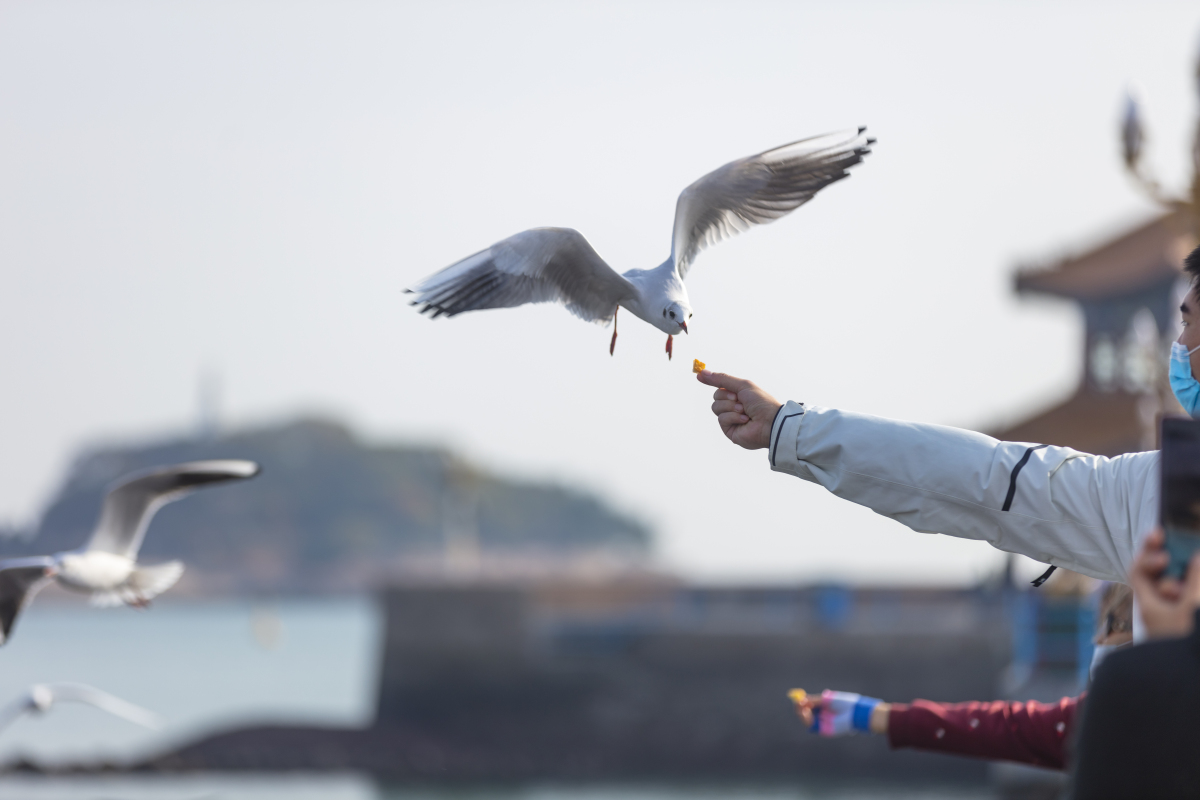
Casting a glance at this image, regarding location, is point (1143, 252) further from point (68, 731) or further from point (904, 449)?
point (68, 731)

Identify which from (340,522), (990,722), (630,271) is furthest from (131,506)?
(340,522)

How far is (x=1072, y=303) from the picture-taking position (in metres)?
25.7

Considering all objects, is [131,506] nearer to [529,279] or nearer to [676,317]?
[529,279]

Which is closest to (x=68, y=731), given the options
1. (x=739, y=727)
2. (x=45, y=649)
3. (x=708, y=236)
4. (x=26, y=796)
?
(x=26, y=796)

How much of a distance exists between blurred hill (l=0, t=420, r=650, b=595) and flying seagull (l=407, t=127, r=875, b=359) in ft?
478

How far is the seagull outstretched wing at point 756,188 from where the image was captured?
13.5 ft

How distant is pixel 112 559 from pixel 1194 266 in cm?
538

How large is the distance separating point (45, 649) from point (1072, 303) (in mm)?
100510

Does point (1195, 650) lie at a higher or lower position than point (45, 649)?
higher

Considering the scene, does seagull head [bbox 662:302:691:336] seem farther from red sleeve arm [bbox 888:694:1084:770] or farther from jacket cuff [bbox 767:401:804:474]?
red sleeve arm [bbox 888:694:1084:770]

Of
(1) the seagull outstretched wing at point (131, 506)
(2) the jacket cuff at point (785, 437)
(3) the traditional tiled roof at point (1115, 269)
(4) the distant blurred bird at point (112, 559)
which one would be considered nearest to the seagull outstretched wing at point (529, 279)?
(2) the jacket cuff at point (785, 437)

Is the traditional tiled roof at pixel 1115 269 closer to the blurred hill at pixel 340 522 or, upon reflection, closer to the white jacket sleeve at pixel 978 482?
the white jacket sleeve at pixel 978 482

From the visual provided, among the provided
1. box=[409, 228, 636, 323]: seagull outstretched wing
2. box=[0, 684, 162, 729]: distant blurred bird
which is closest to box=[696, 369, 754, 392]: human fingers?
box=[409, 228, 636, 323]: seagull outstretched wing

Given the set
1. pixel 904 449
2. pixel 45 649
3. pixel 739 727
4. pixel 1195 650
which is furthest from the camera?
pixel 45 649
